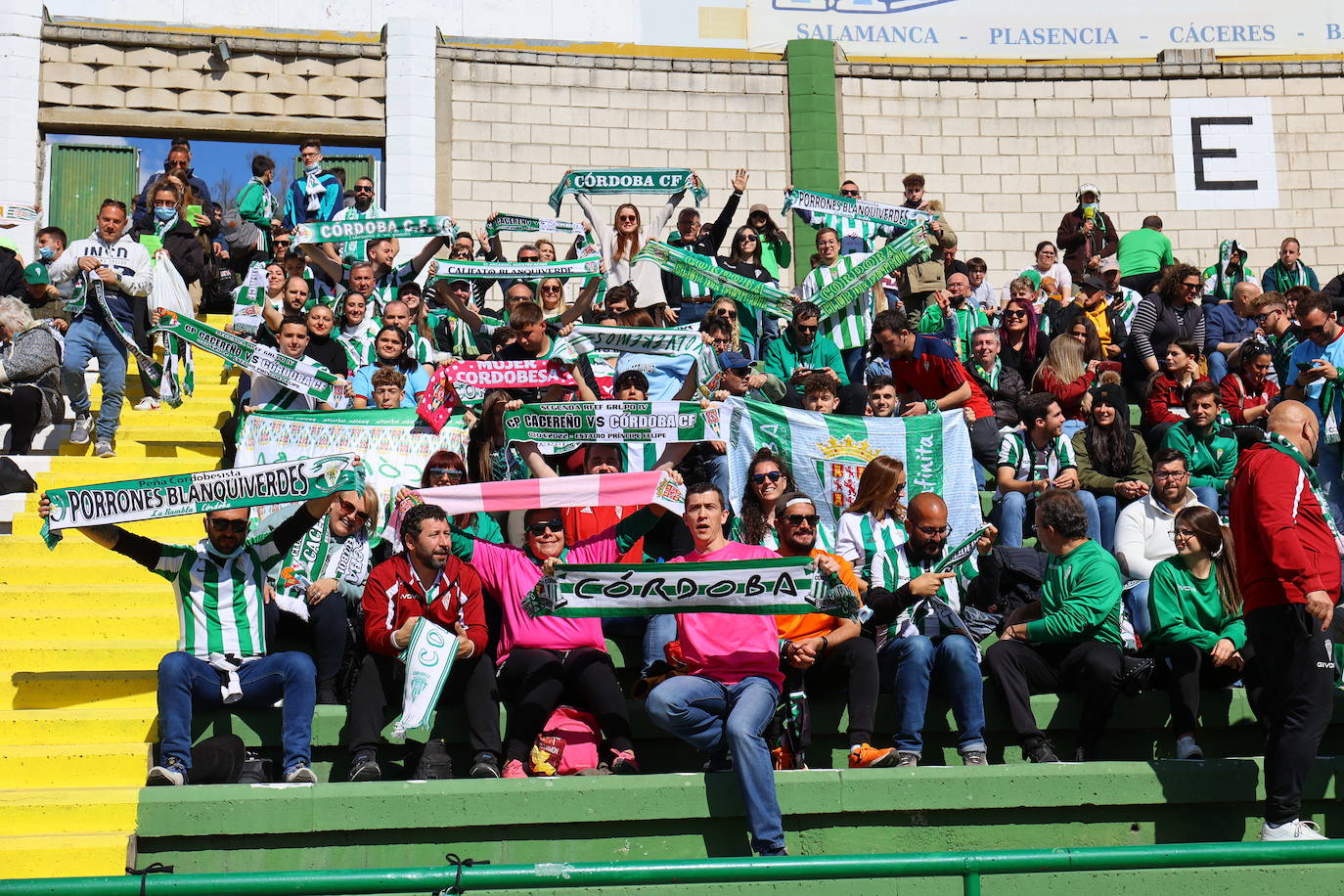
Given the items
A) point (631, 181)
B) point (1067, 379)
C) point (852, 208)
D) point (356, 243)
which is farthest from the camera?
point (852, 208)

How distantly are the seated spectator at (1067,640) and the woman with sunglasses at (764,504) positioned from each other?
1216 mm

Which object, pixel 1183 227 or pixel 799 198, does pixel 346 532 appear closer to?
pixel 799 198

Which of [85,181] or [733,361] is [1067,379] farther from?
[85,181]

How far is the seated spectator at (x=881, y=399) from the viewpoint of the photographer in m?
9.70

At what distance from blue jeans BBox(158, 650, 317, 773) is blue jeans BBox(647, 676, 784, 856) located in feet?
5.19

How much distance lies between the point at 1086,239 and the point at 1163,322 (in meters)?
3.48

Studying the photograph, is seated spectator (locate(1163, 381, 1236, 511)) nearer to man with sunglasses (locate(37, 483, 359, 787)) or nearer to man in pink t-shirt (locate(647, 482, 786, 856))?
man in pink t-shirt (locate(647, 482, 786, 856))

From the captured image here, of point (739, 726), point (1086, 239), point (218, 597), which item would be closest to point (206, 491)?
point (218, 597)

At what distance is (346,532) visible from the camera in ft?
26.1

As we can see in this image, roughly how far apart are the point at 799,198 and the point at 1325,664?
7673mm

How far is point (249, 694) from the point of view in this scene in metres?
6.99

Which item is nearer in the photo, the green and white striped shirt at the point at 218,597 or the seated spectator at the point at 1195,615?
the green and white striped shirt at the point at 218,597

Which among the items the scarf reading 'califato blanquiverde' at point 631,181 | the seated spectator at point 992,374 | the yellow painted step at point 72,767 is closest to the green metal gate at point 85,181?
the scarf reading 'califato blanquiverde' at point 631,181

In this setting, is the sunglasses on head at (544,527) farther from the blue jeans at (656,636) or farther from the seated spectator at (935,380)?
the seated spectator at (935,380)
